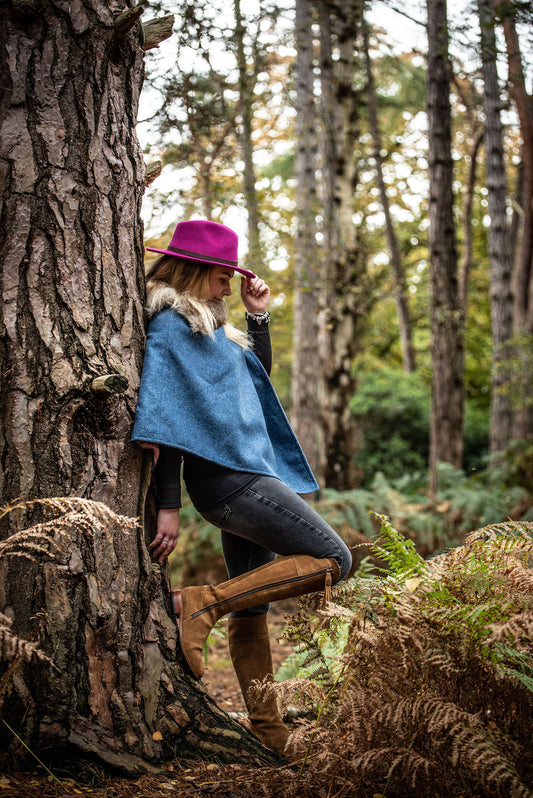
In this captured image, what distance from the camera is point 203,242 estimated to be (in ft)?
10.6

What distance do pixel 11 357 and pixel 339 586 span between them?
1.68 meters

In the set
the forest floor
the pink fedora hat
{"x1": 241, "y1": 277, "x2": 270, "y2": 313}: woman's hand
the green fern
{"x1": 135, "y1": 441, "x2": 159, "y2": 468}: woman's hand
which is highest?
the pink fedora hat

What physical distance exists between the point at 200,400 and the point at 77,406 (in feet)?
1.96

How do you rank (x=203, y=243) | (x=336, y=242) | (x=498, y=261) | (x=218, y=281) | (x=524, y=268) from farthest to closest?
(x=498, y=261), (x=524, y=268), (x=336, y=242), (x=218, y=281), (x=203, y=243)

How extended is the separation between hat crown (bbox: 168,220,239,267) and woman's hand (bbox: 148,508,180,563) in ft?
4.09

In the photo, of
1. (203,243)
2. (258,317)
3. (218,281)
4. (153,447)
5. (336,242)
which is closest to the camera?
(153,447)

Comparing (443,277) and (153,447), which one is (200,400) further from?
(443,277)

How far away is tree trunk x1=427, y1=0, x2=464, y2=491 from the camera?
9.70m

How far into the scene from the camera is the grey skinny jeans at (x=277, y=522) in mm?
2943

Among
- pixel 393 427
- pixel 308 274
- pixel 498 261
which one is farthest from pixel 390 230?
pixel 308 274

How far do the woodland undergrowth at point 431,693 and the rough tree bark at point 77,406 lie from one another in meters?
0.66

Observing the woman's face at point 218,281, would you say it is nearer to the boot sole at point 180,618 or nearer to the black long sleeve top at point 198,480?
the black long sleeve top at point 198,480

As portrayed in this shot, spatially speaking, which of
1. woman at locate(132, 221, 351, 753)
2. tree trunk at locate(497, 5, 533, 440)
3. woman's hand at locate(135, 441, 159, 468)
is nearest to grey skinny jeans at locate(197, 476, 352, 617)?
A: woman at locate(132, 221, 351, 753)

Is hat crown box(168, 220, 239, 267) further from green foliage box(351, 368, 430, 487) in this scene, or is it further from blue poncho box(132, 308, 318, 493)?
green foliage box(351, 368, 430, 487)
